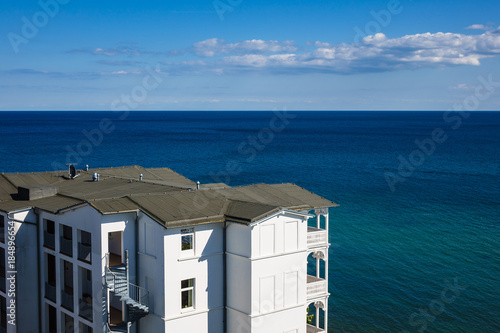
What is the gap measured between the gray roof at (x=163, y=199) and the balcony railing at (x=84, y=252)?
82.8 inches

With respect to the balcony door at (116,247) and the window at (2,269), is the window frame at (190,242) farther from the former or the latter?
the window at (2,269)

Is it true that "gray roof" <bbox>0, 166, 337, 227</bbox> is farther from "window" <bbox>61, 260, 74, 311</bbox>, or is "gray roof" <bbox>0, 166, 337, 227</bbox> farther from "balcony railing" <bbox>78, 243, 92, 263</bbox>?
"window" <bbox>61, 260, 74, 311</bbox>

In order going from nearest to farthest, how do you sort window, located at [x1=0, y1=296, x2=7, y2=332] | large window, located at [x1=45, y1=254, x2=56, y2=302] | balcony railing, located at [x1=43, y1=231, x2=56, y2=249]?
balcony railing, located at [x1=43, y1=231, x2=56, y2=249]
large window, located at [x1=45, y1=254, x2=56, y2=302]
window, located at [x1=0, y1=296, x2=7, y2=332]

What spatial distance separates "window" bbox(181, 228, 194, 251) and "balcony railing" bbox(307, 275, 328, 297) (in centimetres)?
797

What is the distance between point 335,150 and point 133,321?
134016 mm

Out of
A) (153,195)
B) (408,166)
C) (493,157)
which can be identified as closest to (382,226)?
(153,195)

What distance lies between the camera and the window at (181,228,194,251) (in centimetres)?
2631

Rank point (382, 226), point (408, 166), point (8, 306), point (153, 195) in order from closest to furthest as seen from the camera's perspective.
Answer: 1. point (153, 195)
2. point (8, 306)
3. point (382, 226)
4. point (408, 166)

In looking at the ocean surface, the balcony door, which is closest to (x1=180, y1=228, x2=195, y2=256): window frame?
the balcony door

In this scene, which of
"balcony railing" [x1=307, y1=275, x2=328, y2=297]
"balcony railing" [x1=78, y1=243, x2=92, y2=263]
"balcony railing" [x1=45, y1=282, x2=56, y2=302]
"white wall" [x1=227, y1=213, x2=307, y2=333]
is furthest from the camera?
"balcony railing" [x1=307, y1=275, x2=328, y2=297]

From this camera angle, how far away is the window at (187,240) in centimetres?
2631

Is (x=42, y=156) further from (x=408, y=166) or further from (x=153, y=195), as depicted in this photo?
(x=153, y=195)

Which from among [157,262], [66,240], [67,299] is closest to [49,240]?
[66,240]

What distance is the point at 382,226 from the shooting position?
66.6 m
